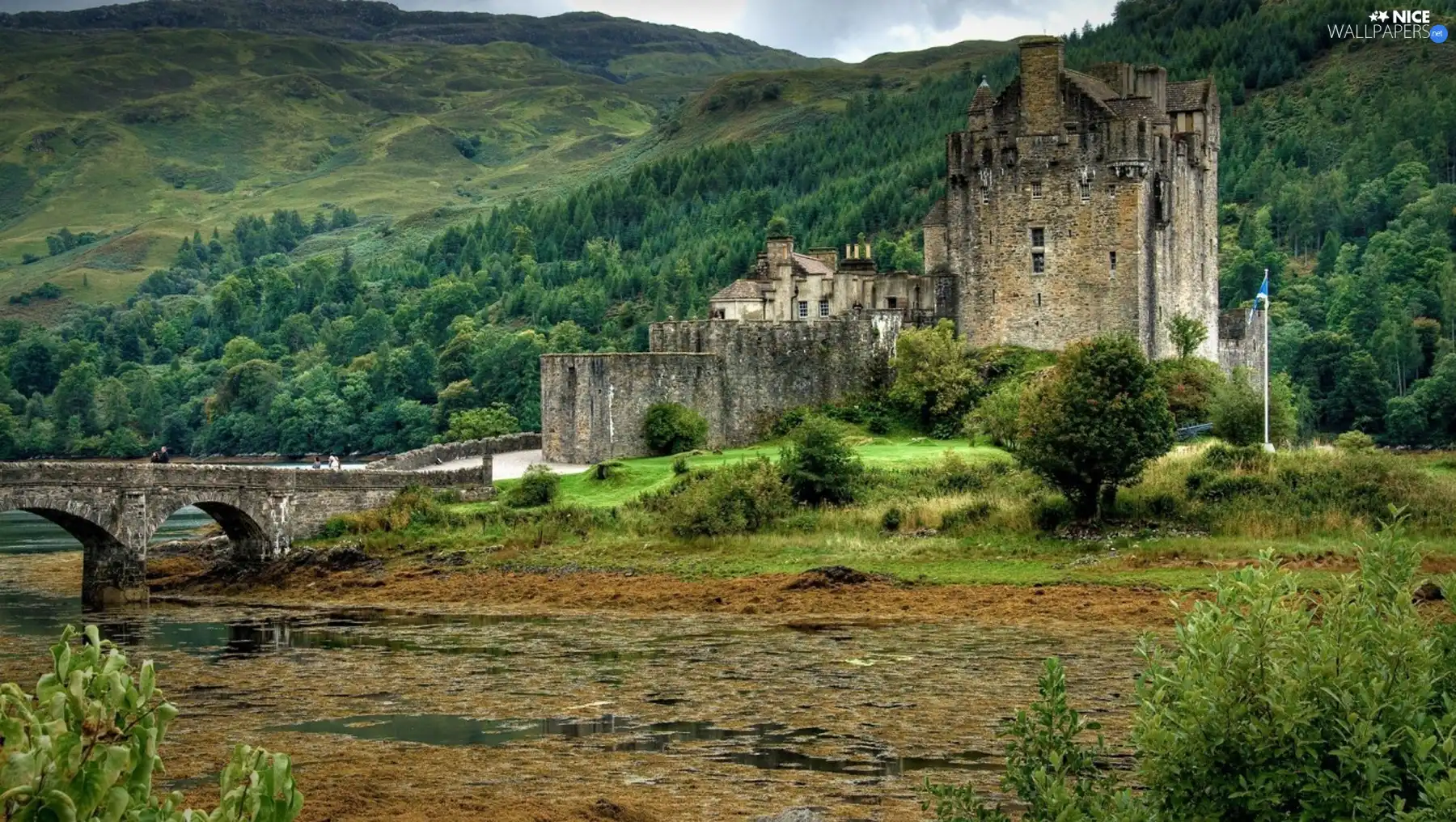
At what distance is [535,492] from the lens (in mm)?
58000

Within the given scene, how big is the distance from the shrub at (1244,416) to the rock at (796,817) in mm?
37635

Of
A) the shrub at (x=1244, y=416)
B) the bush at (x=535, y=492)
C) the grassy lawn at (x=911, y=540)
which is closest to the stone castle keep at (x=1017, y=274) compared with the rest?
the shrub at (x=1244, y=416)

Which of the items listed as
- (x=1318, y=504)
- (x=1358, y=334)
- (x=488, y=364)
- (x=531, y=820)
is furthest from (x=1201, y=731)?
(x=488, y=364)

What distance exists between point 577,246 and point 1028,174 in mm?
Result: 127764

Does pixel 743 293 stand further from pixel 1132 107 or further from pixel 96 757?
pixel 96 757

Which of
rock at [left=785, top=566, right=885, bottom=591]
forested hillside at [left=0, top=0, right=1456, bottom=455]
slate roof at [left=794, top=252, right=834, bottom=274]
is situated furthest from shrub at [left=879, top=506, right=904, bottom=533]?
forested hillside at [left=0, top=0, right=1456, bottom=455]

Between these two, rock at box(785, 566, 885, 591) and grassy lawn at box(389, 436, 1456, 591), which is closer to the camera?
grassy lawn at box(389, 436, 1456, 591)

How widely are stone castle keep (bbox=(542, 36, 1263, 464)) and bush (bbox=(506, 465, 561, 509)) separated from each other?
6.18 m

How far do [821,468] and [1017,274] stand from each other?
1561 cm

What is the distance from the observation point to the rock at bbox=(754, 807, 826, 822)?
2283 cm

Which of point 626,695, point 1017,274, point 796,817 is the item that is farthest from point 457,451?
point 796,817

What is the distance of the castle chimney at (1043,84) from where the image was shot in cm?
6575

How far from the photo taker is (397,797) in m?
25.6

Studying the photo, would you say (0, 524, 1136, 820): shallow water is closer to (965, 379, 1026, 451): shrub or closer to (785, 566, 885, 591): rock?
(785, 566, 885, 591): rock
